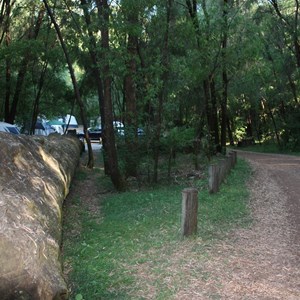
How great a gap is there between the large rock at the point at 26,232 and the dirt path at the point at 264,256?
212 centimetres

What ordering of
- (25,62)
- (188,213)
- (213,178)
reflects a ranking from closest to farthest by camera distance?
(188,213)
(213,178)
(25,62)

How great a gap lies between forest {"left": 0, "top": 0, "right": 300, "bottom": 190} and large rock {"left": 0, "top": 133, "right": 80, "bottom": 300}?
6.51m

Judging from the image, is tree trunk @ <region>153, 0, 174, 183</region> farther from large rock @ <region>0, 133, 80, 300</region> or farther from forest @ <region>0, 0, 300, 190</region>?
large rock @ <region>0, 133, 80, 300</region>

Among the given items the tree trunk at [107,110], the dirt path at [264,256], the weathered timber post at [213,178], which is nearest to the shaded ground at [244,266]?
the dirt path at [264,256]

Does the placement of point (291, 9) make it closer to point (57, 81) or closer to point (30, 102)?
point (57, 81)

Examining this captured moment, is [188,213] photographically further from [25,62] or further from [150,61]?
[25,62]

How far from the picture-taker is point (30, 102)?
99.1ft

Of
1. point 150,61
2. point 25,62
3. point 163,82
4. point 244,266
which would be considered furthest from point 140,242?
point 25,62

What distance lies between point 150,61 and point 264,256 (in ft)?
28.9

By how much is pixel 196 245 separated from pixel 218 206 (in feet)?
9.90

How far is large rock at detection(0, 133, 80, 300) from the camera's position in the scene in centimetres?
381

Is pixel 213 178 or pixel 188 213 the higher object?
pixel 213 178

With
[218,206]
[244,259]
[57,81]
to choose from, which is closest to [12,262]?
[244,259]

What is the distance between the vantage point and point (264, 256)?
21.7ft
